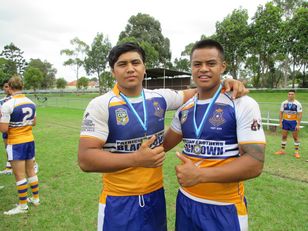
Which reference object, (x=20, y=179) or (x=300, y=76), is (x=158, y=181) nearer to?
(x=20, y=179)

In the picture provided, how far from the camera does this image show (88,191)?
5371 millimetres

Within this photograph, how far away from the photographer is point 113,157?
1848 millimetres

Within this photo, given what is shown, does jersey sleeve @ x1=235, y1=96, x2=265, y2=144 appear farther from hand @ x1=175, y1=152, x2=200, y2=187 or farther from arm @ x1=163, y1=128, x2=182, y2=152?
arm @ x1=163, y1=128, x2=182, y2=152

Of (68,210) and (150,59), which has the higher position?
(150,59)

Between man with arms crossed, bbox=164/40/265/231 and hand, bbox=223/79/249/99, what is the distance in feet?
0.15

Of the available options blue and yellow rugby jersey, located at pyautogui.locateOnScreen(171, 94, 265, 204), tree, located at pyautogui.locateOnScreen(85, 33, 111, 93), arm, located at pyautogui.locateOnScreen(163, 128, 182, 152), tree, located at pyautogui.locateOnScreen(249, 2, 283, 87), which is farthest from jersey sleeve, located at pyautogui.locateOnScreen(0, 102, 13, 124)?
tree, located at pyautogui.locateOnScreen(85, 33, 111, 93)

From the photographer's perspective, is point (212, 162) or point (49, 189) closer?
point (212, 162)

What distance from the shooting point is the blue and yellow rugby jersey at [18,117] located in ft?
14.8

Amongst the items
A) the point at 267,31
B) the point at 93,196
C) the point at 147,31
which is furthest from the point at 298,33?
the point at 93,196

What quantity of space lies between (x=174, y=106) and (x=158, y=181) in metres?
0.74

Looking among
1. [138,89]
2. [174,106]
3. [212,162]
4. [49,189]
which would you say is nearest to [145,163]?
[212,162]

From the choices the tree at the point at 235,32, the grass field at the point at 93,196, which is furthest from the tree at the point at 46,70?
the grass field at the point at 93,196

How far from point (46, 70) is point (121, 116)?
94.0 metres

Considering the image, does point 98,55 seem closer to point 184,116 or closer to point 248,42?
point 248,42
